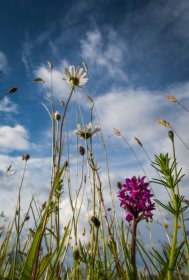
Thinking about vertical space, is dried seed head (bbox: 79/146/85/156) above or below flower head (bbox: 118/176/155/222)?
above

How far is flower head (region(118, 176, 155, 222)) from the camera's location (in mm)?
1422

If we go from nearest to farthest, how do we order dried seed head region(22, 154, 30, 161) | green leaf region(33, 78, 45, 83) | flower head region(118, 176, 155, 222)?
1. flower head region(118, 176, 155, 222)
2. green leaf region(33, 78, 45, 83)
3. dried seed head region(22, 154, 30, 161)

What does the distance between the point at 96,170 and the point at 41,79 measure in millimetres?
923

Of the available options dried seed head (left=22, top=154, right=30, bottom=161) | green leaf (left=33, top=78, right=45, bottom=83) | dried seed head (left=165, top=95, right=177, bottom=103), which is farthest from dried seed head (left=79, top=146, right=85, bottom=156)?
dried seed head (left=165, top=95, right=177, bottom=103)

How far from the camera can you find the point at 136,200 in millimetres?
1481

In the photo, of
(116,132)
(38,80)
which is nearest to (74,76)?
(38,80)

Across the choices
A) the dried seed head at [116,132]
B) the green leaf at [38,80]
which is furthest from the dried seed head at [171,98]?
the green leaf at [38,80]

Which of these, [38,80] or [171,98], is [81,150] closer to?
[38,80]

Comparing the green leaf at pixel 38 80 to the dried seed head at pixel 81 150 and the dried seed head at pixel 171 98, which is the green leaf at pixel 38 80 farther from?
the dried seed head at pixel 171 98

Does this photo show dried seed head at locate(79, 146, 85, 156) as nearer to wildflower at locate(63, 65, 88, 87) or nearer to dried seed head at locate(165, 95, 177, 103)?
wildflower at locate(63, 65, 88, 87)

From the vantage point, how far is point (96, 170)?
225 centimetres

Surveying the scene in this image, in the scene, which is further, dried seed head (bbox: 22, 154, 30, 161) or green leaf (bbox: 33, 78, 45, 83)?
dried seed head (bbox: 22, 154, 30, 161)

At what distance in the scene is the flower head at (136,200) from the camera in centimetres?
142

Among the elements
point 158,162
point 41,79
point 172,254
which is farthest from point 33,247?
point 41,79
